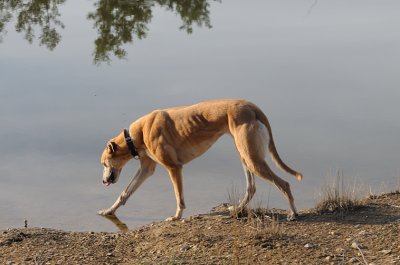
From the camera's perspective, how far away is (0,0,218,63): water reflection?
17.6m

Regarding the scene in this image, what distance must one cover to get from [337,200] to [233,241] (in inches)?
63.2

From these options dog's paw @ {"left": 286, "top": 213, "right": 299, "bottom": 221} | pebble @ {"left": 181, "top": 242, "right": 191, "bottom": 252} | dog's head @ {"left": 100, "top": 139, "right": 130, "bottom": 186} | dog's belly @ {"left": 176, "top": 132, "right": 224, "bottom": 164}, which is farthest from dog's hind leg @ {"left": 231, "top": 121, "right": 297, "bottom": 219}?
dog's head @ {"left": 100, "top": 139, "right": 130, "bottom": 186}

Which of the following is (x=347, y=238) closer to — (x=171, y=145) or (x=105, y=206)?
(x=171, y=145)

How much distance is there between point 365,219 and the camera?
7.79m

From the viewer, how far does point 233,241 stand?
6.99 m

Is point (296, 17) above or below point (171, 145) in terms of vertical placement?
above

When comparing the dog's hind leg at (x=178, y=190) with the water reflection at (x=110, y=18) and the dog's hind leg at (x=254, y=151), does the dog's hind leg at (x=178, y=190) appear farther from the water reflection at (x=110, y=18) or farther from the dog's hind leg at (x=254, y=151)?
the water reflection at (x=110, y=18)

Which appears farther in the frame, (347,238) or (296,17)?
(296,17)

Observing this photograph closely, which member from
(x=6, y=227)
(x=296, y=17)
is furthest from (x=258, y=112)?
(x=296, y=17)

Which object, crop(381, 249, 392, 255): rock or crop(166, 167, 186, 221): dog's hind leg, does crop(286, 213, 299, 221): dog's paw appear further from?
crop(381, 249, 392, 255): rock

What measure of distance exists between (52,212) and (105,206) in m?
0.63

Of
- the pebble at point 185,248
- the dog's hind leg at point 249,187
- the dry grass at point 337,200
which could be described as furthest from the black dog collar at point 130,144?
the pebble at point 185,248

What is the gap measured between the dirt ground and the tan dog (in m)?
0.50

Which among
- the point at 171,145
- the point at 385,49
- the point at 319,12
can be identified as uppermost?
the point at 319,12
